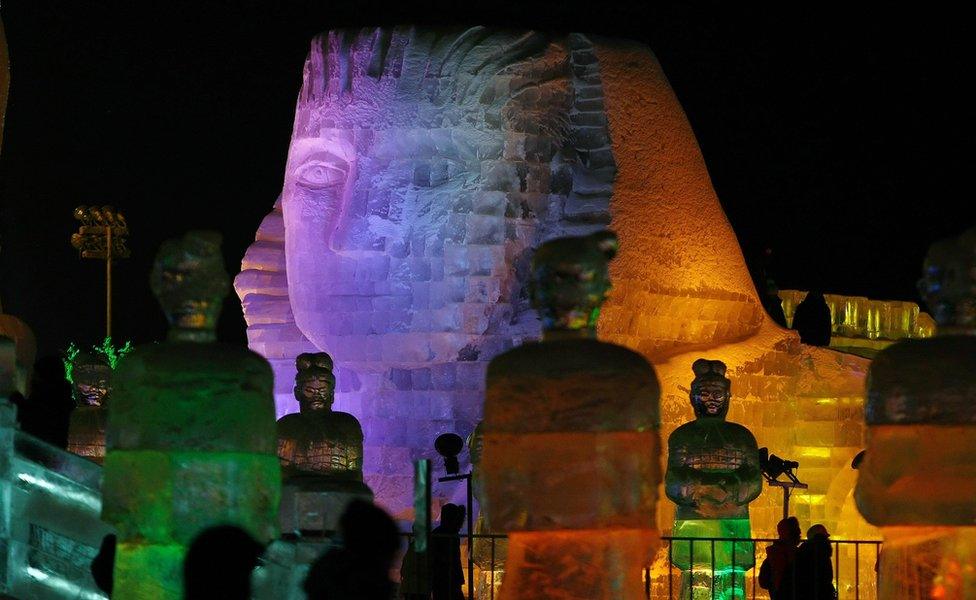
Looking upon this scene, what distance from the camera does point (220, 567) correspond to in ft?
22.7

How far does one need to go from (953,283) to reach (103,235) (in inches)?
682

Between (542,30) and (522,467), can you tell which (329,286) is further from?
(522,467)

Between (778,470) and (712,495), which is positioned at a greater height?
(778,470)

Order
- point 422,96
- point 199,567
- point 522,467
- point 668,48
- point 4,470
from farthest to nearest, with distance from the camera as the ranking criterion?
point 668,48 < point 422,96 < point 4,470 < point 522,467 < point 199,567

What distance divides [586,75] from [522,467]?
7.82 meters

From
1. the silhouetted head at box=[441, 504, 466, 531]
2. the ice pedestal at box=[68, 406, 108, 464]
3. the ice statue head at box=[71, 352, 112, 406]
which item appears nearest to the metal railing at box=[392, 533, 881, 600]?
the silhouetted head at box=[441, 504, 466, 531]

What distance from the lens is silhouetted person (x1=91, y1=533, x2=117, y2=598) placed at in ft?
26.5

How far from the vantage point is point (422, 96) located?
48.3 feet

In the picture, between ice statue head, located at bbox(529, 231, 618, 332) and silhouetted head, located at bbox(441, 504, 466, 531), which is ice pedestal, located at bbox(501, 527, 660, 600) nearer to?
ice statue head, located at bbox(529, 231, 618, 332)

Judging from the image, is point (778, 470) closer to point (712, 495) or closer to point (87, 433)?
point (712, 495)

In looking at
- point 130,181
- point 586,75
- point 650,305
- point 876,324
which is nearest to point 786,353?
point 650,305

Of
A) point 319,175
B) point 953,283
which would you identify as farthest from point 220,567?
point 319,175

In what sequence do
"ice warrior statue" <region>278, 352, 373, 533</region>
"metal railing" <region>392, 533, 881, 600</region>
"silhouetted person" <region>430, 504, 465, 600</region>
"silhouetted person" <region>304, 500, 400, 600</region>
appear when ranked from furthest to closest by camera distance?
"ice warrior statue" <region>278, 352, 373, 533</region>
"silhouetted person" <region>430, 504, 465, 600</region>
"metal railing" <region>392, 533, 881, 600</region>
"silhouetted person" <region>304, 500, 400, 600</region>

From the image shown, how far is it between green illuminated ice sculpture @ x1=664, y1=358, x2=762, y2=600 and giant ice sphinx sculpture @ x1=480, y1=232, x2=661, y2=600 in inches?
163
